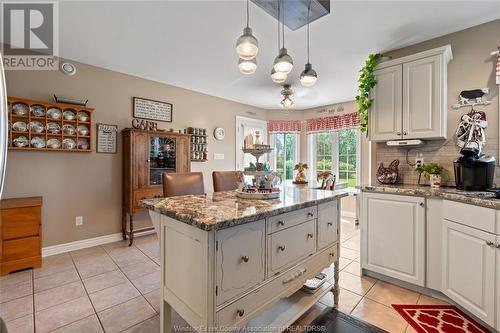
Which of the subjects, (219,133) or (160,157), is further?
(219,133)

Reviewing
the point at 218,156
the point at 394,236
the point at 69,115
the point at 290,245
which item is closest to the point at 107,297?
the point at 290,245

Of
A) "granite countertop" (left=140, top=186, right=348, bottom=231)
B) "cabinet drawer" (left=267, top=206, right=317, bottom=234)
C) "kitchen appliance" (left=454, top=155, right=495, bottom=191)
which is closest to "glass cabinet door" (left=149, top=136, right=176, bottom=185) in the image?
"granite countertop" (left=140, top=186, right=348, bottom=231)

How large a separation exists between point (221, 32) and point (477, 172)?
259 centimetres

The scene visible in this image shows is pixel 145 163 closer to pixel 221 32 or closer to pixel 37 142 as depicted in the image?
pixel 37 142

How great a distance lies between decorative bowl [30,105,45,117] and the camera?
9.09ft

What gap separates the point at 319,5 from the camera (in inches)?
75.0

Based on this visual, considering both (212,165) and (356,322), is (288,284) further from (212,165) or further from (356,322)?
(212,165)

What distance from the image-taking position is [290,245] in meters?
1.51

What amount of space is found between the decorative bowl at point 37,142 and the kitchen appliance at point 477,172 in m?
4.30

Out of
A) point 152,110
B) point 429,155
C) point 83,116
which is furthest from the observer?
point 152,110

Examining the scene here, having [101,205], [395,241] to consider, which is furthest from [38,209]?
[395,241]

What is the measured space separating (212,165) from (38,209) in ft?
8.73

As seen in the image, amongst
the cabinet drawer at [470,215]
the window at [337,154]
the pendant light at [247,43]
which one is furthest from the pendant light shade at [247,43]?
the window at [337,154]

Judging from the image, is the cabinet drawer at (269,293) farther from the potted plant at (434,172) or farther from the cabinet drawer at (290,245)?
the potted plant at (434,172)
